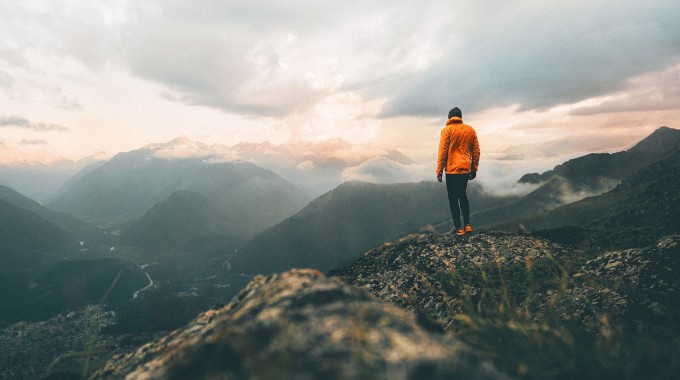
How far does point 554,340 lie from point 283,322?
15.8 feet

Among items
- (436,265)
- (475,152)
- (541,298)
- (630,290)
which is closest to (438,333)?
(541,298)

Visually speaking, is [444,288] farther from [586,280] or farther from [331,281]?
[331,281]

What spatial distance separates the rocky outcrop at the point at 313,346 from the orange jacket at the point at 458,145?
11.7m

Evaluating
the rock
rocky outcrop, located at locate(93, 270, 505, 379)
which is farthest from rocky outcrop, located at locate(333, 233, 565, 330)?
rocky outcrop, located at locate(93, 270, 505, 379)

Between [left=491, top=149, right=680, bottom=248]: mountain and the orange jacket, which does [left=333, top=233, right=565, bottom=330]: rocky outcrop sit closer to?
[left=491, top=149, right=680, bottom=248]: mountain

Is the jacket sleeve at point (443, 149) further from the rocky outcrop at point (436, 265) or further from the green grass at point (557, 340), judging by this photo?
the green grass at point (557, 340)

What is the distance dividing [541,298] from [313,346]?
856 centimetres

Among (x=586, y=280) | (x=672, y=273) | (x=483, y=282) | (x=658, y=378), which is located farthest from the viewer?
(x=483, y=282)

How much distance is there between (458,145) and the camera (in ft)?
52.1

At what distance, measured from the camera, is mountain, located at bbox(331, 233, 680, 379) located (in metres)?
5.44

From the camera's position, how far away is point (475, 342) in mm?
6113

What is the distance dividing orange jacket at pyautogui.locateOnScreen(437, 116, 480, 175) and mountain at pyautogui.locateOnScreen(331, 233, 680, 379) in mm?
3625

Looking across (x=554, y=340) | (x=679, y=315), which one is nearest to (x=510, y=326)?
(x=554, y=340)

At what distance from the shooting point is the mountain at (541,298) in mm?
5440
